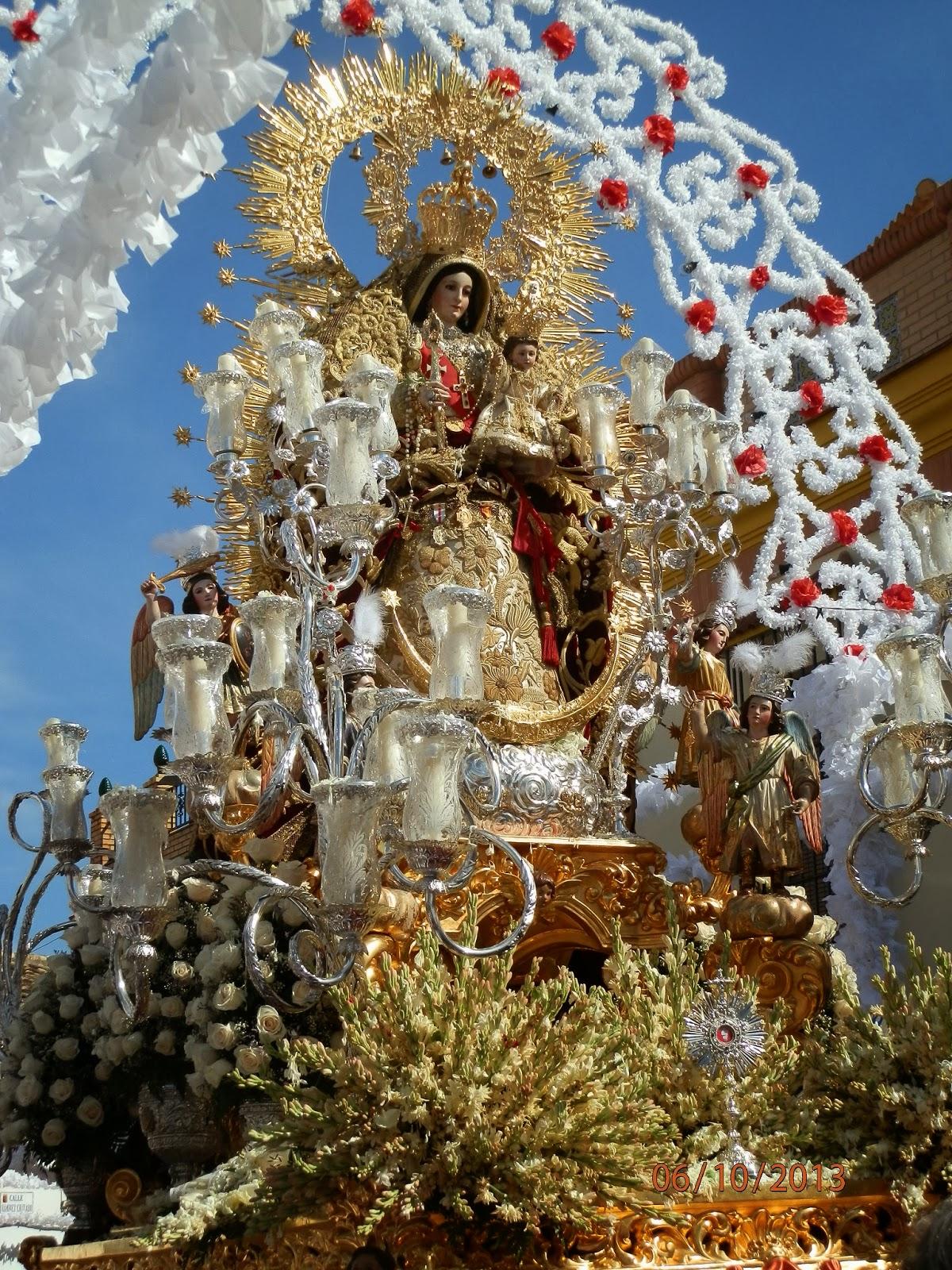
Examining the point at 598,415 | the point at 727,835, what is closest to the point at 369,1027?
the point at 727,835

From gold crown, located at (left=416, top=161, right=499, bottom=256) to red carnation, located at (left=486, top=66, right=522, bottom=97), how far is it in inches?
16.0

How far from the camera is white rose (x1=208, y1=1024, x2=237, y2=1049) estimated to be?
Result: 5469mm

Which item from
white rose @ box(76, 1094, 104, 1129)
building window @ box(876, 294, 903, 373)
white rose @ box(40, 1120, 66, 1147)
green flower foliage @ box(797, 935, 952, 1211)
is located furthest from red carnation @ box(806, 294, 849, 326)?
white rose @ box(40, 1120, 66, 1147)

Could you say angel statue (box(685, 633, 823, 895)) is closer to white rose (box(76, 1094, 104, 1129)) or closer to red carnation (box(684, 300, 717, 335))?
red carnation (box(684, 300, 717, 335))

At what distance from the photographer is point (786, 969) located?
638 centimetres

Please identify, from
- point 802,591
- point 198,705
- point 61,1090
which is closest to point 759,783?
point 802,591

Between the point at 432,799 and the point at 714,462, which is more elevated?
the point at 714,462

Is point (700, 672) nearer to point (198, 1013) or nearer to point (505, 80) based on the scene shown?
point (198, 1013)

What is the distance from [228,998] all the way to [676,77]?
5142 mm

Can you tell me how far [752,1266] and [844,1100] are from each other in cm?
84

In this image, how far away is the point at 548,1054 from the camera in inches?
185

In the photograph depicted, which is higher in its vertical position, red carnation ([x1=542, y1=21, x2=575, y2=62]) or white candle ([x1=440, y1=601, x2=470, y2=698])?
red carnation ([x1=542, y1=21, x2=575, y2=62])
